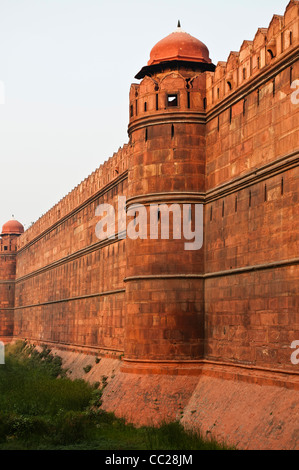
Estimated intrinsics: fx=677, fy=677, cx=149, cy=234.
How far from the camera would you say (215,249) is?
14.1 meters

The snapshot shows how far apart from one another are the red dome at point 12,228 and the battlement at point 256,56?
27.7 meters

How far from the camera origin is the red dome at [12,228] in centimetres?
4094

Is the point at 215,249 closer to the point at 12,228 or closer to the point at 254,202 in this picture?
Answer: the point at 254,202

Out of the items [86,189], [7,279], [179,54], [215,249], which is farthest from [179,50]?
[7,279]

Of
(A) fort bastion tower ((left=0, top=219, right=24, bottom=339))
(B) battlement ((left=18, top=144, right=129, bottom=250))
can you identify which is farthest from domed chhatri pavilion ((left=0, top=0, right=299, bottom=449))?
(A) fort bastion tower ((left=0, top=219, right=24, bottom=339))

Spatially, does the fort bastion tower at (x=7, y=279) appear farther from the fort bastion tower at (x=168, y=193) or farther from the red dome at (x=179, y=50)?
the red dome at (x=179, y=50)

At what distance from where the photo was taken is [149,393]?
45.3 feet

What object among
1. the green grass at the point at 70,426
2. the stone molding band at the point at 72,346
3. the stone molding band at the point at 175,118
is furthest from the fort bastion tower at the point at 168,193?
the stone molding band at the point at 72,346

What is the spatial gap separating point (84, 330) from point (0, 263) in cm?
1913

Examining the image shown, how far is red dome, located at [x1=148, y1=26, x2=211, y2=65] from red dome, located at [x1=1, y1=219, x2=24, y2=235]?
86.8ft

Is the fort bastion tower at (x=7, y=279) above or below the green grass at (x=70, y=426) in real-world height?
above

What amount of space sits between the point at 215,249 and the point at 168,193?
1.70 meters

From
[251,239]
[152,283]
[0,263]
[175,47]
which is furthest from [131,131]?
[0,263]

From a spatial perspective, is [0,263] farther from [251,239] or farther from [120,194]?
[251,239]
